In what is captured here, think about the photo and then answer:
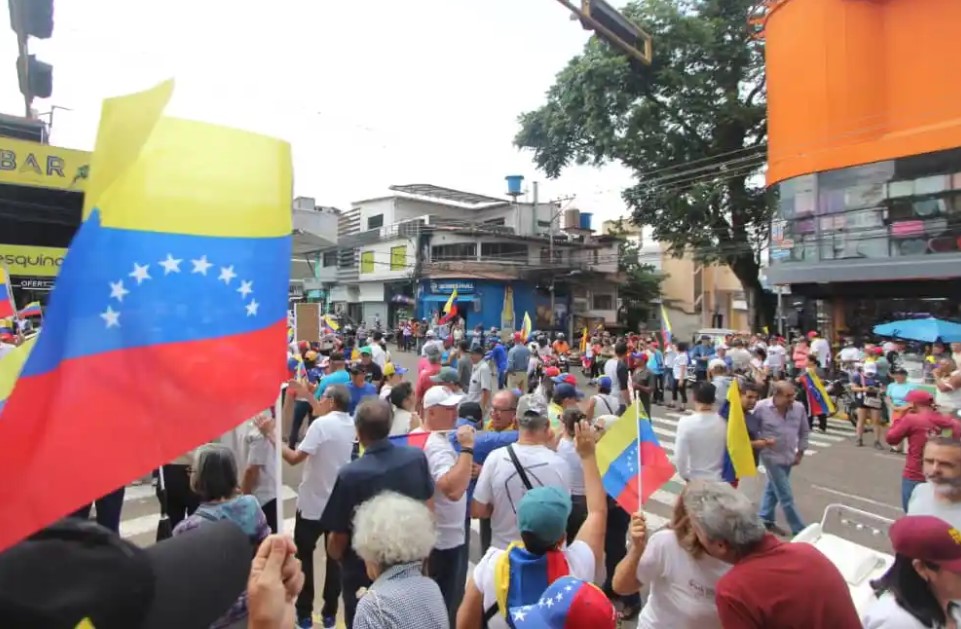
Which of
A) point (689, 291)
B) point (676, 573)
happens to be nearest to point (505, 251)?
point (689, 291)

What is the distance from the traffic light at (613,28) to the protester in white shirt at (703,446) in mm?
5728

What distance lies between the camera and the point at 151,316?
1756 mm

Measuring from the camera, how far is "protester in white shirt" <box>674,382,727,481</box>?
17.3 ft

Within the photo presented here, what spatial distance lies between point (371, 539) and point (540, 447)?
167 centimetres

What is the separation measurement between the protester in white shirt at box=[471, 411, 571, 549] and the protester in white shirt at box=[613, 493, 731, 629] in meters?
0.73

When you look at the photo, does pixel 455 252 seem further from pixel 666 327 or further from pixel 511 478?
pixel 511 478

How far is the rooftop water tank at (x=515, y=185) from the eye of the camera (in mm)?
39188

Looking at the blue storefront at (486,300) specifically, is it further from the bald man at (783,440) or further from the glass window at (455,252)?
the bald man at (783,440)

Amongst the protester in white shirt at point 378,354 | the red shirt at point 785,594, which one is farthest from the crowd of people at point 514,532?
the protester in white shirt at point 378,354

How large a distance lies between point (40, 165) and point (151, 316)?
813 inches

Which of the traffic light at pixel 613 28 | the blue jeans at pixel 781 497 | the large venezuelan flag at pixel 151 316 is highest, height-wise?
the traffic light at pixel 613 28

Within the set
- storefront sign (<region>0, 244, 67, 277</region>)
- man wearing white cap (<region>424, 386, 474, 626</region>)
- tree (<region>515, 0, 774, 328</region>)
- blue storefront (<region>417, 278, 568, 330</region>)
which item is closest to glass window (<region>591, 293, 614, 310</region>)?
blue storefront (<region>417, 278, 568, 330</region>)

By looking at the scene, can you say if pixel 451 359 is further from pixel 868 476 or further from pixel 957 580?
pixel 957 580

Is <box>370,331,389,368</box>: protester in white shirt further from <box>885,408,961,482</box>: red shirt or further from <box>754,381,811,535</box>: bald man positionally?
<box>885,408,961,482</box>: red shirt
